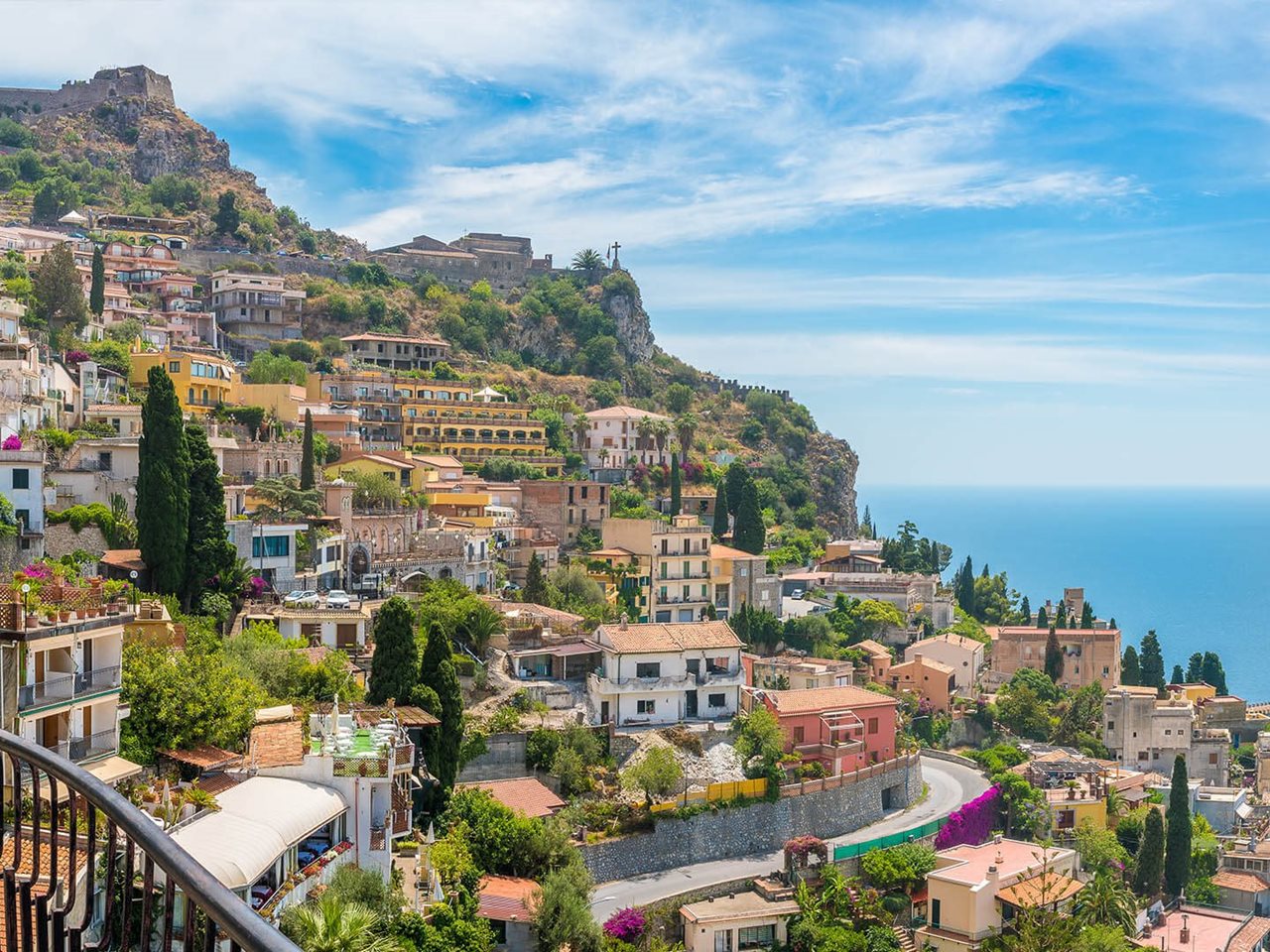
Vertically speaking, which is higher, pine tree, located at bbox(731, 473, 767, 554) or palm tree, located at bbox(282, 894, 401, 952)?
pine tree, located at bbox(731, 473, 767, 554)

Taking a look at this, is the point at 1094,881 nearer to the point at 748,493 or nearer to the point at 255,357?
the point at 748,493

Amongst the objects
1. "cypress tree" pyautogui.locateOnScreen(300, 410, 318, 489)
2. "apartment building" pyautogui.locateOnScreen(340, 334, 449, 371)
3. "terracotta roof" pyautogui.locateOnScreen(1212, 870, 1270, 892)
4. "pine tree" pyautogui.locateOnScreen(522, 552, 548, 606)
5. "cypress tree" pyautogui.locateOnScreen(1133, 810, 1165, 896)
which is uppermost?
"apartment building" pyautogui.locateOnScreen(340, 334, 449, 371)

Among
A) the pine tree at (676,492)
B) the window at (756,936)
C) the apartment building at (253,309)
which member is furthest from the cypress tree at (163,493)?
Result: the apartment building at (253,309)

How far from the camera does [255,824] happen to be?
62.8ft

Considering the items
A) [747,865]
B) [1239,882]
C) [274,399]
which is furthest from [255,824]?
[274,399]

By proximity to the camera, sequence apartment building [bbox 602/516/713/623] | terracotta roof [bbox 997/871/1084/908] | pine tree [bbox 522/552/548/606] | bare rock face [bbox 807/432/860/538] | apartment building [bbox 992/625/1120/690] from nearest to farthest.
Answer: terracotta roof [bbox 997/871/1084/908]
pine tree [bbox 522/552/548/606]
apartment building [bbox 602/516/713/623]
apartment building [bbox 992/625/1120/690]
bare rock face [bbox 807/432/860/538]

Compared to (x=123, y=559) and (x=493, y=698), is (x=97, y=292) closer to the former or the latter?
(x=123, y=559)

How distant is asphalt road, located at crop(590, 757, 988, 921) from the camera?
31.0m

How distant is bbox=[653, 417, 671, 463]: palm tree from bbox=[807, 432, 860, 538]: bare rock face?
46.9ft

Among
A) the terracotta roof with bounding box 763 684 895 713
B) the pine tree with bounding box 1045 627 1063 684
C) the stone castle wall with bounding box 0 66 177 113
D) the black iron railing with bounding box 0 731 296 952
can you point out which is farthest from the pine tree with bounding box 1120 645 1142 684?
the stone castle wall with bounding box 0 66 177 113

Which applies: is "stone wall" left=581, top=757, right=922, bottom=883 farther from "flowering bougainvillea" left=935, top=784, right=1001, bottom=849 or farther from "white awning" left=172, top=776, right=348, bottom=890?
"white awning" left=172, top=776, right=348, bottom=890

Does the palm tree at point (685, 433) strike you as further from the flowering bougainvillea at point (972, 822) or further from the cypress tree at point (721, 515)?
the flowering bougainvillea at point (972, 822)

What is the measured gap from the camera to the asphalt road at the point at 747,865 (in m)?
31.0

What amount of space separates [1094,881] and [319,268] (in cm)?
6976
